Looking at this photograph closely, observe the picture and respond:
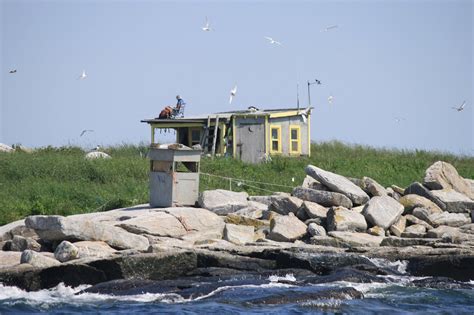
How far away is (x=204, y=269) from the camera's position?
58.6 feet

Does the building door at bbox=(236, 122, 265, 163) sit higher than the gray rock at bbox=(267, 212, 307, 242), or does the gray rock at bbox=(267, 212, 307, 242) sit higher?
the building door at bbox=(236, 122, 265, 163)

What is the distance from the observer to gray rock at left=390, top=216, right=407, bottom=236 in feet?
70.2

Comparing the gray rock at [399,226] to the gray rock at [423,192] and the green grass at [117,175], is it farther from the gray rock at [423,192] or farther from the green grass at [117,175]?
the green grass at [117,175]

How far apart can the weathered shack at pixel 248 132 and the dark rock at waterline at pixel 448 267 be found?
16.4m

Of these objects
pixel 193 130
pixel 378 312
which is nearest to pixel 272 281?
pixel 378 312

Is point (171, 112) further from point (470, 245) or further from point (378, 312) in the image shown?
point (378, 312)

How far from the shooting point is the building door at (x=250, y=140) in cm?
3503

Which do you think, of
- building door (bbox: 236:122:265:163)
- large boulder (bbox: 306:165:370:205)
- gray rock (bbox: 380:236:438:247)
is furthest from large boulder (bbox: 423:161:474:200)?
building door (bbox: 236:122:265:163)

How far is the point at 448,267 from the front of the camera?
18.2 m

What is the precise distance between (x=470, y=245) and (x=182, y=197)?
22.1 feet

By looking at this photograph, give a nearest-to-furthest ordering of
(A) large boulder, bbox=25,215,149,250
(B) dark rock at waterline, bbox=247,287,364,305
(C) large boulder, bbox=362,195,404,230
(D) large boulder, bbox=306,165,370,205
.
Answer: (B) dark rock at waterline, bbox=247,287,364,305 → (A) large boulder, bbox=25,215,149,250 → (C) large boulder, bbox=362,195,404,230 → (D) large boulder, bbox=306,165,370,205

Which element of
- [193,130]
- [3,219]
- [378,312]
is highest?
[193,130]

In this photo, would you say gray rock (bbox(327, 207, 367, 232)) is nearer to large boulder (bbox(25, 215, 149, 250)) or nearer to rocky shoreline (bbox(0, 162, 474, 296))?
rocky shoreline (bbox(0, 162, 474, 296))

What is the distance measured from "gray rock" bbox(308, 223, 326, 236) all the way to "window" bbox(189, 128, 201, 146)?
52.2ft
